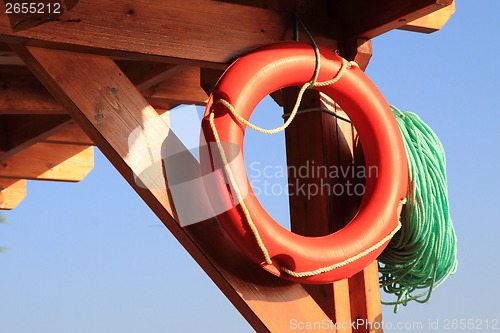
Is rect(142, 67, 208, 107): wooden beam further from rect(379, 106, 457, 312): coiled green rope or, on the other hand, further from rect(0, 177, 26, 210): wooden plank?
rect(0, 177, 26, 210): wooden plank

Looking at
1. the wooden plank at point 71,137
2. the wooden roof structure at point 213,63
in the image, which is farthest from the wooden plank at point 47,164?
the wooden roof structure at point 213,63

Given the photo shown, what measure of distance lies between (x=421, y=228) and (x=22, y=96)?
1.81m

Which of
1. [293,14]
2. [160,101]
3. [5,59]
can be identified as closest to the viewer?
[293,14]

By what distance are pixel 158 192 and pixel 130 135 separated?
164 mm

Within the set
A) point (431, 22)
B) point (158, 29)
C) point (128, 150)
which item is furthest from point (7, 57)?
point (431, 22)

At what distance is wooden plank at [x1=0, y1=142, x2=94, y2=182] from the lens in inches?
188

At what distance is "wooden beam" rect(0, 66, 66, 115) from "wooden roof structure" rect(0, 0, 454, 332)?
1.91ft

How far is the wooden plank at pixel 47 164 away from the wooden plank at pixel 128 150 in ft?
7.82

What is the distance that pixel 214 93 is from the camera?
2.51m

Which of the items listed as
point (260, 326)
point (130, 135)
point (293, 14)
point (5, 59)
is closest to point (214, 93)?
point (130, 135)

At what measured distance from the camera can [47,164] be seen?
15.9ft

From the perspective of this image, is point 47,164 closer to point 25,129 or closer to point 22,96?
point 25,129

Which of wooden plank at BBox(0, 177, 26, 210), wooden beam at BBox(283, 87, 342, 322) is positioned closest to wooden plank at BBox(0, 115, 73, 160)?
wooden plank at BBox(0, 177, 26, 210)

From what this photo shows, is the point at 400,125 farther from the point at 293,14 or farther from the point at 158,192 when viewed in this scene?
the point at 158,192
